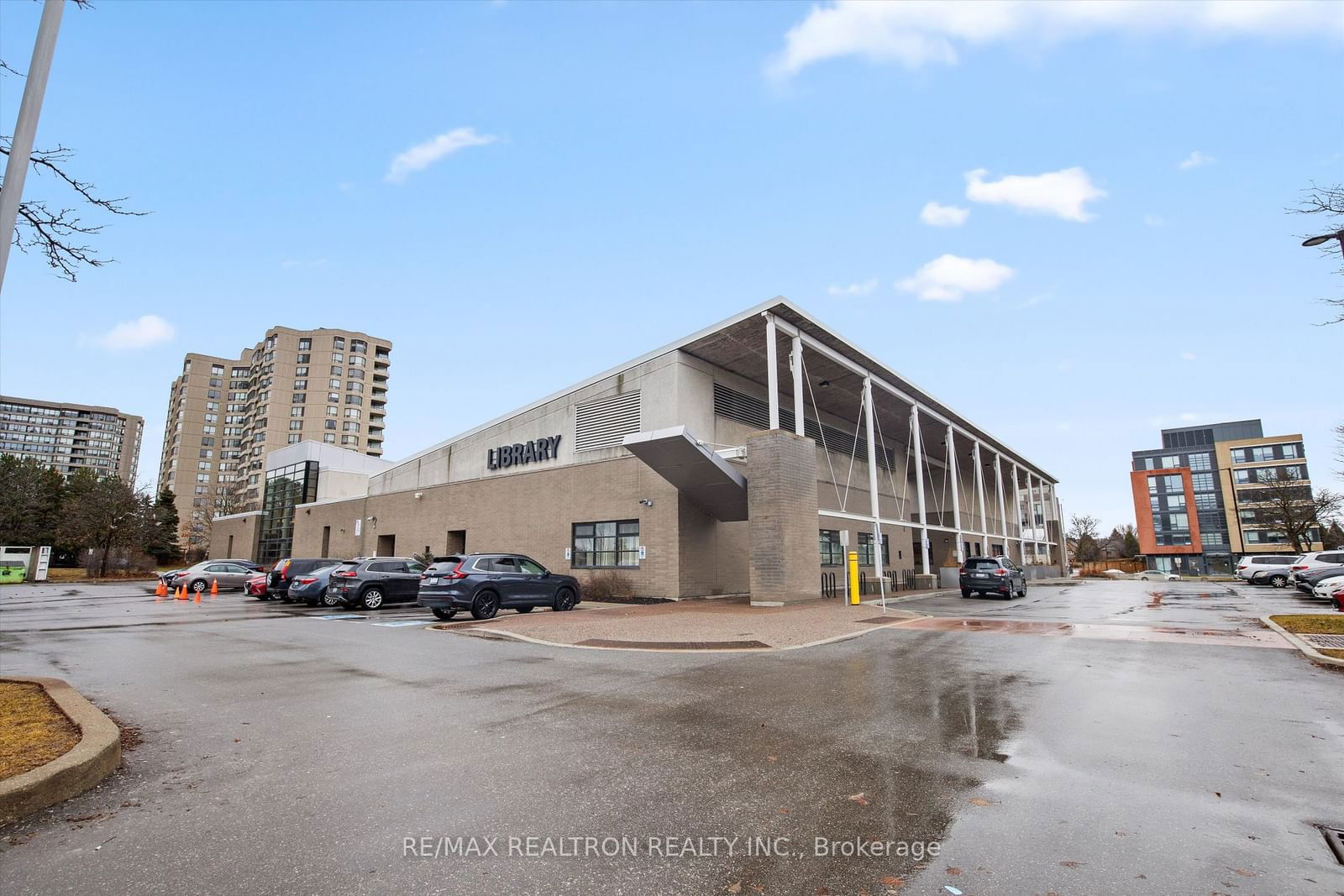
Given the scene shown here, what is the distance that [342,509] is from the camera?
4141cm

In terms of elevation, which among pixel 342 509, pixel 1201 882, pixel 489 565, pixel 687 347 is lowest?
pixel 1201 882

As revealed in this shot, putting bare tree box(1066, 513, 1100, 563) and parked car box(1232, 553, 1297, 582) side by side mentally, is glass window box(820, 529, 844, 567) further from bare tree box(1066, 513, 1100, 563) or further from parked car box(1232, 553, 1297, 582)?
bare tree box(1066, 513, 1100, 563)

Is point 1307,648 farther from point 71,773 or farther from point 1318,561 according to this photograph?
point 1318,561

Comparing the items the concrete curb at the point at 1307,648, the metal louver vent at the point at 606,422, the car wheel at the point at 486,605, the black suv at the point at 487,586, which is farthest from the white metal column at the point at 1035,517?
the car wheel at the point at 486,605

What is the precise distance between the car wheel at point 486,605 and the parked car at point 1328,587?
25324mm

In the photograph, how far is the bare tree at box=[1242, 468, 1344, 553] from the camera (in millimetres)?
49500

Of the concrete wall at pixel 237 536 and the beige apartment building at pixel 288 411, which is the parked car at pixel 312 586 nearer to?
the concrete wall at pixel 237 536

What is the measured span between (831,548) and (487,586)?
17119 millimetres

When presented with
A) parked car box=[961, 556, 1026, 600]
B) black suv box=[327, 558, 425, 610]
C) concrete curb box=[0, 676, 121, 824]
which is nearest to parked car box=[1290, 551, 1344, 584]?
parked car box=[961, 556, 1026, 600]

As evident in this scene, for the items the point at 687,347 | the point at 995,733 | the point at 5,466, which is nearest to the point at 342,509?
the point at 687,347

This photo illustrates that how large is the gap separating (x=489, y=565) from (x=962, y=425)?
3481 centimetres

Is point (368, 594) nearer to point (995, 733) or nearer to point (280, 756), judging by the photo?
point (280, 756)

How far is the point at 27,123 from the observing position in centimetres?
517

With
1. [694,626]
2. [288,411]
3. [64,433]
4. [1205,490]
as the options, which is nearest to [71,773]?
[694,626]
